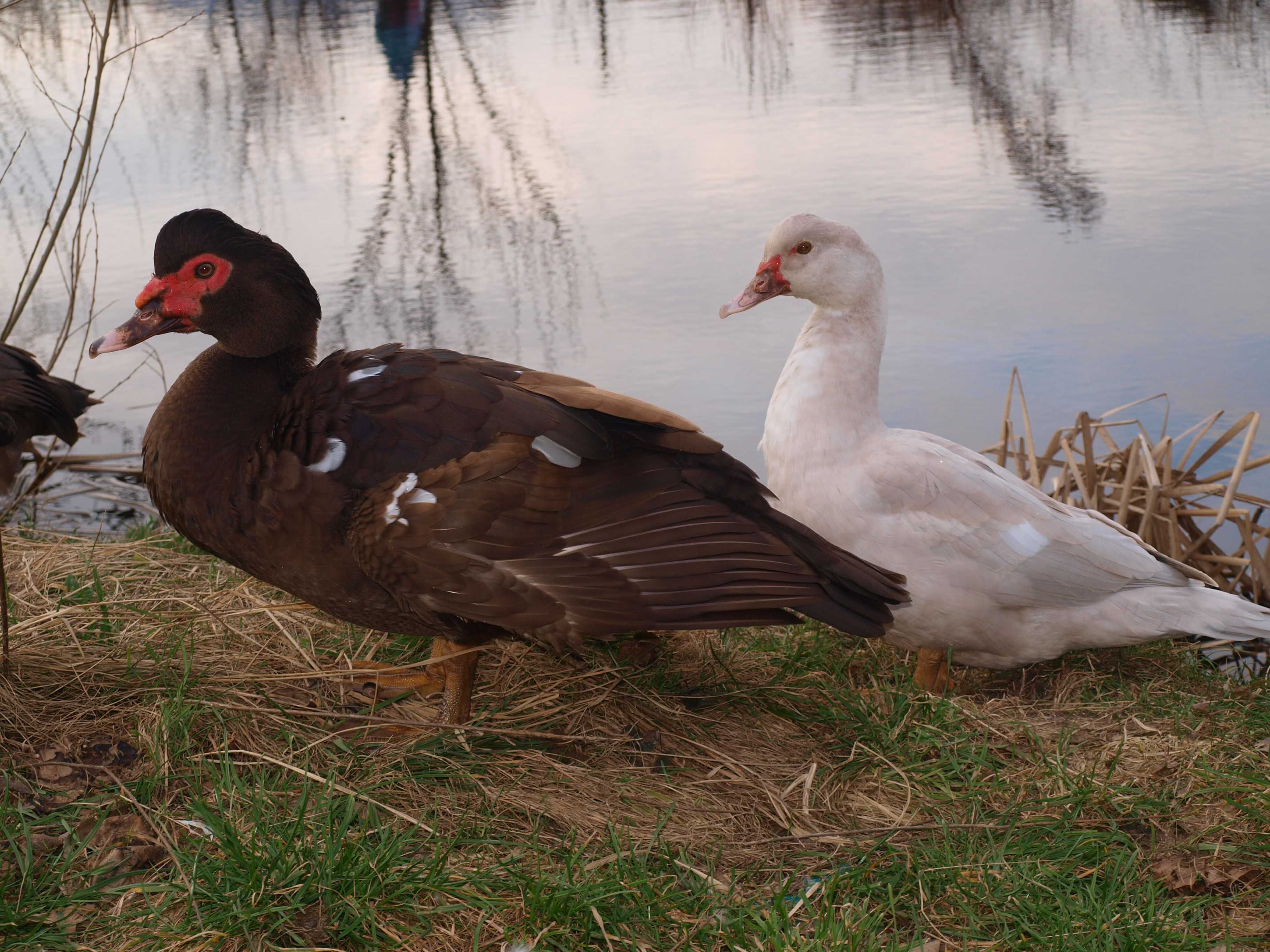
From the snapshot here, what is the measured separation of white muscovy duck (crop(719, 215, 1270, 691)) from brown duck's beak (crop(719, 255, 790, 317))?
0.07m

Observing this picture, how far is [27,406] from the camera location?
3.99 metres

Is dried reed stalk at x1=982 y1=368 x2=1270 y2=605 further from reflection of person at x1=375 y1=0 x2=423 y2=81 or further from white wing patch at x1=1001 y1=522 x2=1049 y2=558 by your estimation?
reflection of person at x1=375 y1=0 x2=423 y2=81

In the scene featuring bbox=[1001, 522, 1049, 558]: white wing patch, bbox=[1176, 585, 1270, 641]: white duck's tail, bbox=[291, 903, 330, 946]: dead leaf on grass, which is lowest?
bbox=[1176, 585, 1270, 641]: white duck's tail

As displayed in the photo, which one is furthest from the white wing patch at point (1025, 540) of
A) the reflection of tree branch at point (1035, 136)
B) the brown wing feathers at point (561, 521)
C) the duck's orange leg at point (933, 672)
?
the reflection of tree branch at point (1035, 136)

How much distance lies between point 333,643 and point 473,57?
875cm

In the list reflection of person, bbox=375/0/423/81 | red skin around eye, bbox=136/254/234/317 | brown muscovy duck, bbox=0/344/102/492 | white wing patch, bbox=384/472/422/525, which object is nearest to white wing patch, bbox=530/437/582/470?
white wing patch, bbox=384/472/422/525

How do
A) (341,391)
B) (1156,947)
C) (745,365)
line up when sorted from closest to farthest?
(1156,947) < (341,391) < (745,365)

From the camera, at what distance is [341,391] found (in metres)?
2.72

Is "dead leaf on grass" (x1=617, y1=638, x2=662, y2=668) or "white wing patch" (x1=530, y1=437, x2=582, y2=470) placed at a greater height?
"white wing patch" (x1=530, y1=437, x2=582, y2=470)

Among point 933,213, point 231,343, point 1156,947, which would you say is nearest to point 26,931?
point 231,343

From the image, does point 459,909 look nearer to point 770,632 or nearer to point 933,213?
point 770,632

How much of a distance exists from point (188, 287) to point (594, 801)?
158 centimetres

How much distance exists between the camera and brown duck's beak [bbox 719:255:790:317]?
371 centimetres

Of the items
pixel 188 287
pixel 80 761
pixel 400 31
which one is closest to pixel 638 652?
pixel 80 761
